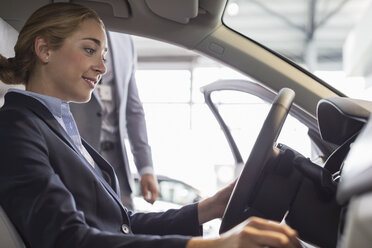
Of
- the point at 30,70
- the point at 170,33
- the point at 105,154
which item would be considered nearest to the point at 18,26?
the point at 30,70

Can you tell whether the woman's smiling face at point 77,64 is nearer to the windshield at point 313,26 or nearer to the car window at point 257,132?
the car window at point 257,132

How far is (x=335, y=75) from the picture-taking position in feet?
34.6

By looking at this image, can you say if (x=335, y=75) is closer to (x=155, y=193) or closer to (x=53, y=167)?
(x=155, y=193)

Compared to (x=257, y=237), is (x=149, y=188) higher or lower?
lower

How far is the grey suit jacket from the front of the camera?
1.96m

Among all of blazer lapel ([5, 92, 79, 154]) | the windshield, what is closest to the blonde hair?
blazer lapel ([5, 92, 79, 154])

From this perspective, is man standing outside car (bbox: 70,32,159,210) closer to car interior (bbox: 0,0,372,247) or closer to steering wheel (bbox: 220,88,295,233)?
car interior (bbox: 0,0,372,247)

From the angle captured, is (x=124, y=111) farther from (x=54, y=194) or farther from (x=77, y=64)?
(x=54, y=194)

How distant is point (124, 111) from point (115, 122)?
0.07 m

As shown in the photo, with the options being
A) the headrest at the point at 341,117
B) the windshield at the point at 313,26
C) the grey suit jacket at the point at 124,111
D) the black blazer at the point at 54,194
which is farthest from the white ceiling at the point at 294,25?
the black blazer at the point at 54,194

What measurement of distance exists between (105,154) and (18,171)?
112 centimetres

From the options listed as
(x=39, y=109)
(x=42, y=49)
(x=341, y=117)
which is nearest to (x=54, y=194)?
(x=39, y=109)

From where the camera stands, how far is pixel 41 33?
124 centimetres

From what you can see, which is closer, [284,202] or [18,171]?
[18,171]
